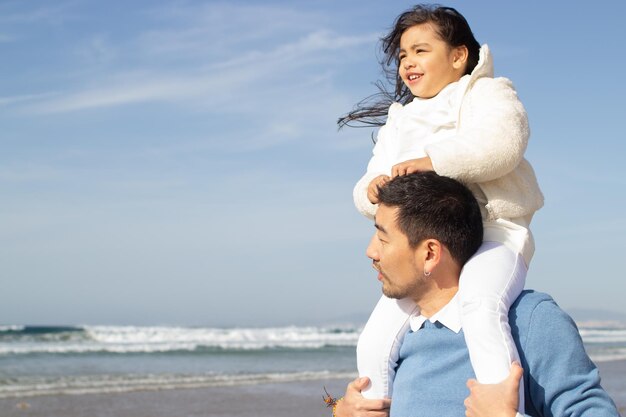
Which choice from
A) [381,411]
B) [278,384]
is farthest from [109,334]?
[381,411]

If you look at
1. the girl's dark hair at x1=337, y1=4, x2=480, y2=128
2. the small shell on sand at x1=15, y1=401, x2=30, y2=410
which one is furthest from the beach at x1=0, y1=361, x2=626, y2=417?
the girl's dark hair at x1=337, y1=4, x2=480, y2=128

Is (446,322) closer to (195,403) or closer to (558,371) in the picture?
(558,371)

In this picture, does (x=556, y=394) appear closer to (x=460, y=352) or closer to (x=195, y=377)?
(x=460, y=352)

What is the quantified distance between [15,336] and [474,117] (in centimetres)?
2429

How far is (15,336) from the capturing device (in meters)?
24.9

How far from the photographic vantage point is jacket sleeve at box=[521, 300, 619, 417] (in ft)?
7.81

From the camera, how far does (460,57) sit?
303 centimetres

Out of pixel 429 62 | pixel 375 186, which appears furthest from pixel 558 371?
pixel 429 62

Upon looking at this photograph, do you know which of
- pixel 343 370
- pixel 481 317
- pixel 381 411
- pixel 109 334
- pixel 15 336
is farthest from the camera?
pixel 109 334

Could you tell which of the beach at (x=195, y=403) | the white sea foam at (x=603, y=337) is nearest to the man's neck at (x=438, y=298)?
the beach at (x=195, y=403)

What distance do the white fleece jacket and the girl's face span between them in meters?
0.13

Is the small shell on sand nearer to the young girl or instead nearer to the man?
the young girl

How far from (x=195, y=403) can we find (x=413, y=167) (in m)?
8.43

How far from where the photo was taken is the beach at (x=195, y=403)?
9727mm
